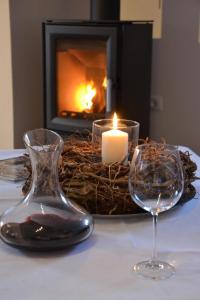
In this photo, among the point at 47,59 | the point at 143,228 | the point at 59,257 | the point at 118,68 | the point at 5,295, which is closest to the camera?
the point at 5,295

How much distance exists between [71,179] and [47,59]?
6.76ft

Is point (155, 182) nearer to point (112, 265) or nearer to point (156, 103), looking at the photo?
point (112, 265)

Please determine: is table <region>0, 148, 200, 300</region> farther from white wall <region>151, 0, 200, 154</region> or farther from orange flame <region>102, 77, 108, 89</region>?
white wall <region>151, 0, 200, 154</region>

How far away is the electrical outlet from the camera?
10.5 feet

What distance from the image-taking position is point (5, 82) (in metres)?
3.22

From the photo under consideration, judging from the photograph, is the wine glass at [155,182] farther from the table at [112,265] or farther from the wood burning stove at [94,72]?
the wood burning stove at [94,72]

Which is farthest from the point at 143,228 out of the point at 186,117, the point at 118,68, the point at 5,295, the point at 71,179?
the point at 186,117

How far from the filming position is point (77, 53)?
3.19 metres

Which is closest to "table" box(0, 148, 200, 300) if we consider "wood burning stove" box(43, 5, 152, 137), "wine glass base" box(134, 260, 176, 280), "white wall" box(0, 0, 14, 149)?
"wine glass base" box(134, 260, 176, 280)

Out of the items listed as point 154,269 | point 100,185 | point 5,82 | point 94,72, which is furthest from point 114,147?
point 5,82

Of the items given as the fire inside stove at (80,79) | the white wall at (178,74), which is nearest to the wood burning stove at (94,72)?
the fire inside stove at (80,79)

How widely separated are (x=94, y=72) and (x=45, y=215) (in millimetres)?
2141

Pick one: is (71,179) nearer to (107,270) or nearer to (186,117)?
(107,270)

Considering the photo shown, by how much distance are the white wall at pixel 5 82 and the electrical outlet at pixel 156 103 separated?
822 millimetres
